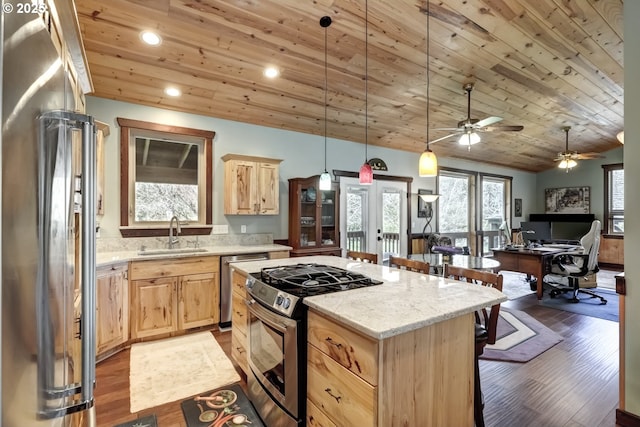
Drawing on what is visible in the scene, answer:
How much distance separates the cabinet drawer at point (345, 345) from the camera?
1.24m

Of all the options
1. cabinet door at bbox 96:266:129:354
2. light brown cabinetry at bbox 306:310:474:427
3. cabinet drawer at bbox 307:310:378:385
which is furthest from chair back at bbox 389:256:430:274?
cabinet door at bbox 96:266:129:354

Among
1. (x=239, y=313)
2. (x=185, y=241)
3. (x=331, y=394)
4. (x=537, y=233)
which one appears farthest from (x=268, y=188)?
(x=537, y=233)

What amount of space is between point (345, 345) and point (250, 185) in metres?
3.10

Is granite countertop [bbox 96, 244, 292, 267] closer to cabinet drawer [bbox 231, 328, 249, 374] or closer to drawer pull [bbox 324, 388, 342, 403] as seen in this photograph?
cabinet drawer [bbox 231, 328, 249, 374]

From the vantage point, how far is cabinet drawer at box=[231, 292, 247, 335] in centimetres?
244

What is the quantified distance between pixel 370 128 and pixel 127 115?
348 cm

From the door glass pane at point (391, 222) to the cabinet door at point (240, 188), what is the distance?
2740 mm

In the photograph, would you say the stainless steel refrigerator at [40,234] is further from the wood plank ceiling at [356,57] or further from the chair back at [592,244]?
the chair back at [592,244]

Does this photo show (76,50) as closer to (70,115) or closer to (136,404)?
(70,115)

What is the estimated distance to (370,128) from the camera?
5184 millimetres

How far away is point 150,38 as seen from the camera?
2850mm

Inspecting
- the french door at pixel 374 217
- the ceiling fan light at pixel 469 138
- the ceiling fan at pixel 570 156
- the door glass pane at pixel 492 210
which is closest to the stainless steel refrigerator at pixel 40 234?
the ceiling fan light at pixel 469 138

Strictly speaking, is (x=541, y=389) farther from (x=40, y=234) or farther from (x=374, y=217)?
(x=374, y=217)

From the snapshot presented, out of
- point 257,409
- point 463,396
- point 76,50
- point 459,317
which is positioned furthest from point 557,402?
point 76,50
